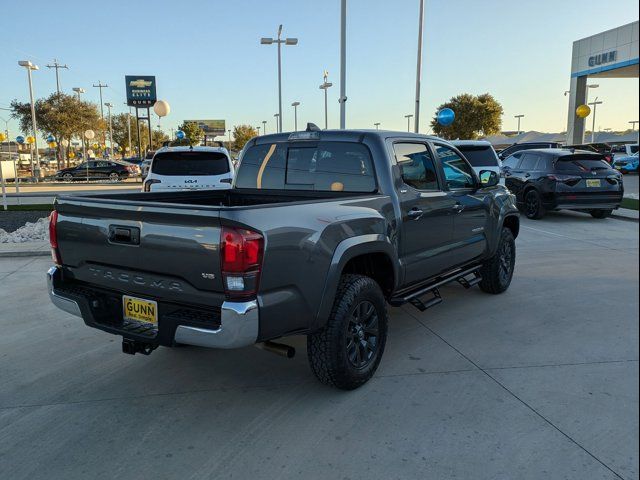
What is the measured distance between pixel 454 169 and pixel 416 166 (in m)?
0.92

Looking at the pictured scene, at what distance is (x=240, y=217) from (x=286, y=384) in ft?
5.25

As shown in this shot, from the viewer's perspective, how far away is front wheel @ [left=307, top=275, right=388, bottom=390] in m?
3.47

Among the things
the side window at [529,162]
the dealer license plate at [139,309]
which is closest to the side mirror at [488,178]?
the dealer license plate at [139,309]

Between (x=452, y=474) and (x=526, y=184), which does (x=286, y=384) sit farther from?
(x=526, y=184)

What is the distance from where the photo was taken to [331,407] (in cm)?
350

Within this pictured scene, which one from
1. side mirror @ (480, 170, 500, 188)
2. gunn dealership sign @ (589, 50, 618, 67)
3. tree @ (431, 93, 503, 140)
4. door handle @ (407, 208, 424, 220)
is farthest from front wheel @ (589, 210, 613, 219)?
tree @ (431, 93, 503, 140)

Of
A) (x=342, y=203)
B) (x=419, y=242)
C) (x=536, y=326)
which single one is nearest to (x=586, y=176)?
(x=536, y=326)

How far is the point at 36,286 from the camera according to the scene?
6.56 m

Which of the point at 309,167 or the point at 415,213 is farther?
the point at 309,167

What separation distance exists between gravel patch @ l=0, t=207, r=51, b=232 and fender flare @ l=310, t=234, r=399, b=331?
9497 millimetres

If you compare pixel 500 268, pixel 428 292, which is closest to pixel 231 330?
pixel 428 292

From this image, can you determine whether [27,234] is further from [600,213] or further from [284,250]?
[600,213]

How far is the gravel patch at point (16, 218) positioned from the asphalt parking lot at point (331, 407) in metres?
6.62

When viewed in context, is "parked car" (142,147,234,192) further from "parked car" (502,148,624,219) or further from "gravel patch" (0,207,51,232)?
"parked car" (502,148,624,219)
